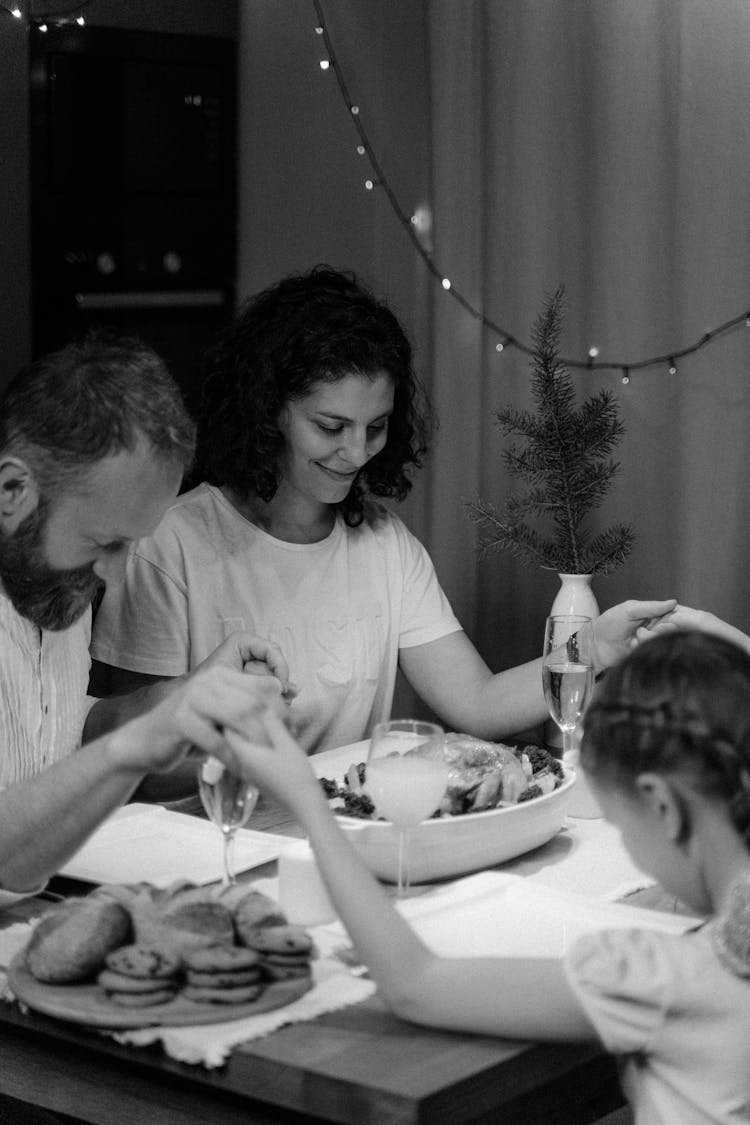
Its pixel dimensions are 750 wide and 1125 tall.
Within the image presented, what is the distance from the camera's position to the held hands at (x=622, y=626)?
2361 mm

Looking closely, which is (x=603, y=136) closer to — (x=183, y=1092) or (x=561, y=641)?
(x=561, y=641)

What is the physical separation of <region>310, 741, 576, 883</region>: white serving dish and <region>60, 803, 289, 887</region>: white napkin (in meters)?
0.14

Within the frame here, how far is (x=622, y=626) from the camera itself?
237cm

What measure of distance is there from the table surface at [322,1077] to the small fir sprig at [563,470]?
1608mm

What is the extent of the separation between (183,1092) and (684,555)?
208cm

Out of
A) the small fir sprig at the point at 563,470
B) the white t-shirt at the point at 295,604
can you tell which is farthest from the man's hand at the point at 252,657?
the small fir sprig at the point at 563,470

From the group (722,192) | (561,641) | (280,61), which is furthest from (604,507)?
(280,61)

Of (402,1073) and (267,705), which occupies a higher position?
(267,705)

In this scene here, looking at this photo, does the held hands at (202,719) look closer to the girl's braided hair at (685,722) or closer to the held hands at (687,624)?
the girl's braided hair at (685,722)

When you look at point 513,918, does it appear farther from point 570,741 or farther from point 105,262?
point 105,262

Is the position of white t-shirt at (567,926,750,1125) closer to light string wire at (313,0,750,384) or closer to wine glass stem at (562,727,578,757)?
wine glass stem at (562,727,578,757)

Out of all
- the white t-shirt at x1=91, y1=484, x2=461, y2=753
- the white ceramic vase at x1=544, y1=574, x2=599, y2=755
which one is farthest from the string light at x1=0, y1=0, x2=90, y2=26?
the white ceramic vase at x1=544, y1=574, x2=599, y2=755

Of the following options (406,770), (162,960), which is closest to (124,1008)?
(162,960)

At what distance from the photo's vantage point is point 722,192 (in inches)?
122
